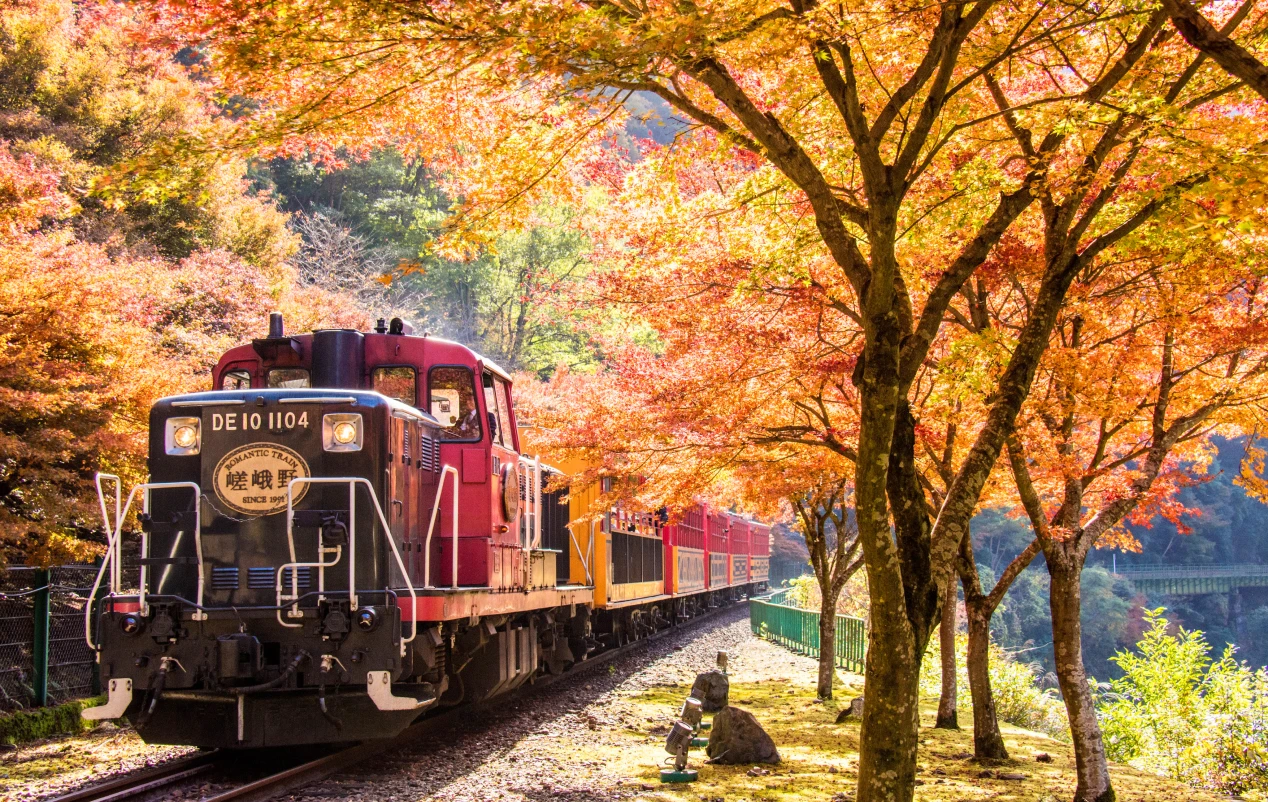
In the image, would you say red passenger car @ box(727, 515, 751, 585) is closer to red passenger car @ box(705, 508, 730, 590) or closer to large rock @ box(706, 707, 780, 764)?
red passenger car @ box(705, 508, 730, 590)

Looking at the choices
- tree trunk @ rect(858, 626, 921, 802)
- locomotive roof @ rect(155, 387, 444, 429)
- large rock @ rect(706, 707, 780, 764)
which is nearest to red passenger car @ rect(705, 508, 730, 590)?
large rock @ rect(706, 707, 780, 764)

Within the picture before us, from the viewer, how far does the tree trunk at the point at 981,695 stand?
10.4 meters

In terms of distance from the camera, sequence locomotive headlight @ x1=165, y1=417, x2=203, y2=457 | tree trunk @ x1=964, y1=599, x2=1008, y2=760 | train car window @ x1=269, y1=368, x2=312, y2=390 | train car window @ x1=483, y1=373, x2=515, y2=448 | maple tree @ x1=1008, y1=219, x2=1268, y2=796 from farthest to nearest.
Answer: tree trunk @ x1=964, y1=599, x2=1008, y2=760
train car window @ x1=483, y1=373, x2=515, y2=448
train car window @ x1=269, y1=368, x2=312, y2=390
maple tree @ x1=1008, y1=219, x2=1268, y2=796
locomotive headlight @ x1=165, y1=417, x2=203, y2=457

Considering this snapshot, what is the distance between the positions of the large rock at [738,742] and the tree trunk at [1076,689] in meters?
2.64

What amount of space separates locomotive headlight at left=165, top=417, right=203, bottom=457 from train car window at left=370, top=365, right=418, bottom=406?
1543 millimetres

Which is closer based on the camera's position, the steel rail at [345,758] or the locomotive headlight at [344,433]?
the steel rail at [345,758]

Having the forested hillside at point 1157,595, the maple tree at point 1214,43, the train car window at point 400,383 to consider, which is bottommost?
the forested hillside at point 1157,595

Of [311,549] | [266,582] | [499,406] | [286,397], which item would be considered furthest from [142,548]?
[499,406]

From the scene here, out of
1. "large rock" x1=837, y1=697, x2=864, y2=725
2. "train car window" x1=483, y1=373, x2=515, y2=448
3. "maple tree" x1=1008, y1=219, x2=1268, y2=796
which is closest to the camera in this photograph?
"maple tree" x1=1008, y1=219, x2=1268, y2=796

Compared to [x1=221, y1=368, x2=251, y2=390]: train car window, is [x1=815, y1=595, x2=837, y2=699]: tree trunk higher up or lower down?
lower down

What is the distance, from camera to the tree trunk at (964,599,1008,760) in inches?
411

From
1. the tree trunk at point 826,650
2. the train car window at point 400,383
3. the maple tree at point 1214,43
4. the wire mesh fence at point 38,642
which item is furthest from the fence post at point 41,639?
the maple tree at point 1214,43

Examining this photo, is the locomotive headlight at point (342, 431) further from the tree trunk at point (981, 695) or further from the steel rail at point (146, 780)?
the tree trunk at point (981, 695)

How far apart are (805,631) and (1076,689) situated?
16.1m
